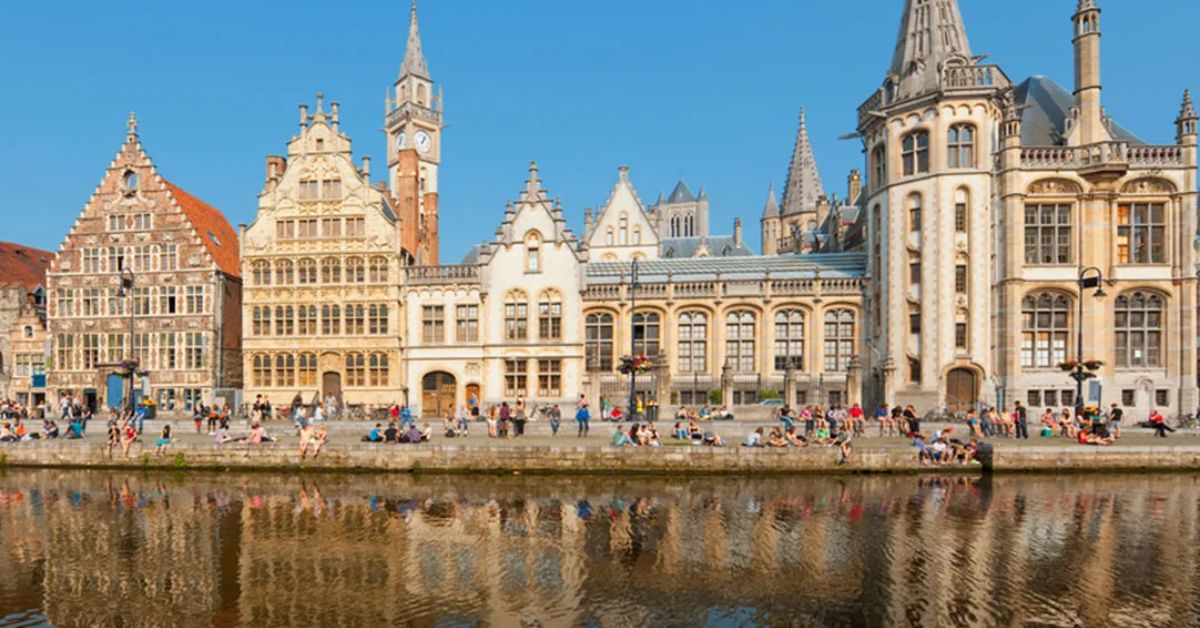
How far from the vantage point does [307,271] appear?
4003 cm

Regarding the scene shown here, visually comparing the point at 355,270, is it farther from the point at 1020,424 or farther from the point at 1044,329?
the point at 1044,329

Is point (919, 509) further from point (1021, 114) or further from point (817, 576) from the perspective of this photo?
point (1021, 114)

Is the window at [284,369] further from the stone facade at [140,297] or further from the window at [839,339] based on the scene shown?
the window at [839,339]

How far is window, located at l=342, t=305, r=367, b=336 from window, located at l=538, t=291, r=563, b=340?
32.8ft

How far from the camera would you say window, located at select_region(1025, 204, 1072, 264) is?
35406 millimetres

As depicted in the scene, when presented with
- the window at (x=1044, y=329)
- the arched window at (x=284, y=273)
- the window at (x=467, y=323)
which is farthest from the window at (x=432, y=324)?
the window at (x=1044, y=329)

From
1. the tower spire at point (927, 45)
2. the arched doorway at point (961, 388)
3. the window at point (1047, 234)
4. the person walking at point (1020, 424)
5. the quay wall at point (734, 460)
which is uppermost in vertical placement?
the tower spire at point (927, 45)

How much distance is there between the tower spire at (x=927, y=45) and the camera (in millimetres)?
36625

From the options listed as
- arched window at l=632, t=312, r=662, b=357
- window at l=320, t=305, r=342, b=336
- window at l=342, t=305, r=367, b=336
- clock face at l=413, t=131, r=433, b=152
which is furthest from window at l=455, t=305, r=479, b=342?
clock face at l=413, t=131, r=433, b=152

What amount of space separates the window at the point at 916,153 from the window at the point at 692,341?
13250mm

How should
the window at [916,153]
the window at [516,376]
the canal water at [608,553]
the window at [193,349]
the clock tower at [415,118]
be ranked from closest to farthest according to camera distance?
the canal water at [608,553] < the window at [916,153] < the window at [516,376] < the window at [193,349] < the clock tower at [415,118]

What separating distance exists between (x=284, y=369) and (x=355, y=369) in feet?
13.7

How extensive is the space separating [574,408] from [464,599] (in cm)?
2563

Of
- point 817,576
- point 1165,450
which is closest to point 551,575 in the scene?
point 817,576
